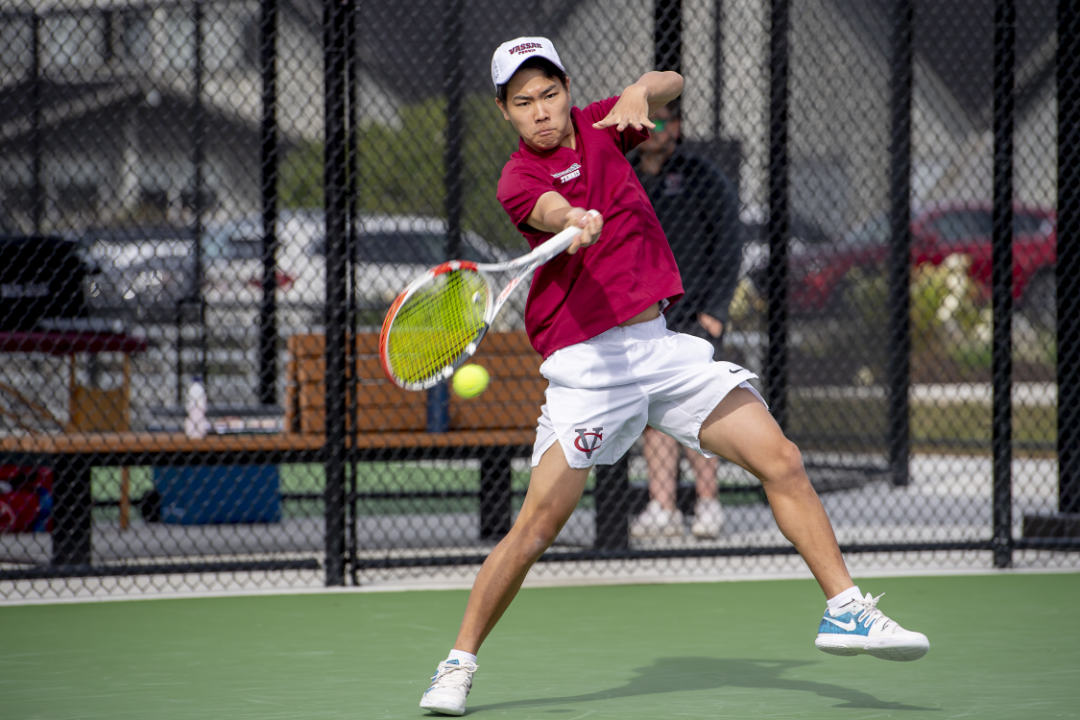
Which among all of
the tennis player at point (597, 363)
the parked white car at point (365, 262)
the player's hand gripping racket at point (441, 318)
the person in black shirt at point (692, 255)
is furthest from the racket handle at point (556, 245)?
the parked white car at point (365, 262)

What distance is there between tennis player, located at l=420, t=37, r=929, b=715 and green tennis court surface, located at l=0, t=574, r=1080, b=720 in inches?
15.3

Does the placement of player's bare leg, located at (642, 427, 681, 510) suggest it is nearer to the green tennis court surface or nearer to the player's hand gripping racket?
the green tennis court surface

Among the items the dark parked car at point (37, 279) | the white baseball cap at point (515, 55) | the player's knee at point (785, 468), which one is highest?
the dark parked car at point (37, 279)

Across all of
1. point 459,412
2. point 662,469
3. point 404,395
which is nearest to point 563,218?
point 404,395

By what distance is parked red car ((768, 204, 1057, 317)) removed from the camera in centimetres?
1292

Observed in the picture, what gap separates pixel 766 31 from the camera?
327 inches

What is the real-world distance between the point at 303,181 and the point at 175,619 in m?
6.01

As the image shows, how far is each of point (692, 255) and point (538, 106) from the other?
320 cm

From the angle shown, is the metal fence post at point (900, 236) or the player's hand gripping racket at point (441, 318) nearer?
the player's hand gripping racket at point (441, 318)

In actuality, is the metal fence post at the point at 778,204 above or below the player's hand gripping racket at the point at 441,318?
above

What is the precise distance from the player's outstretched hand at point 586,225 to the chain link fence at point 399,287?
8.43 ft

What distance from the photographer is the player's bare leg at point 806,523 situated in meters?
3.61

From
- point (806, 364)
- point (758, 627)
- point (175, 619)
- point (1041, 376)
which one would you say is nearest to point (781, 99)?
point (758, 627)

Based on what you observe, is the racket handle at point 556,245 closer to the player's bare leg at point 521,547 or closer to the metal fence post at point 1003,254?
the player's bare leg at point 521,547
